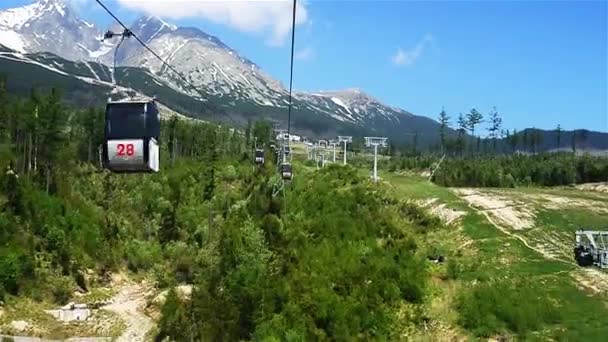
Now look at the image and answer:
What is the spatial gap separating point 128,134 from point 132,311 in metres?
54.2

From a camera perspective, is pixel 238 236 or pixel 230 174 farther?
pixel 230 174

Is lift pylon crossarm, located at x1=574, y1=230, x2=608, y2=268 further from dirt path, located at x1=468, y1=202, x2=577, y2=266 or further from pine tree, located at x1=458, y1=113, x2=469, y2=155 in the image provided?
pine tree, located at x1=458, y1=113, x2=469, y2=155

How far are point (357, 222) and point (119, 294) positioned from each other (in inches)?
1548

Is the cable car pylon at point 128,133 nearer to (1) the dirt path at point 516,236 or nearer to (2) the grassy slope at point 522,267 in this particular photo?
(2) the grassy slope at point 522,267

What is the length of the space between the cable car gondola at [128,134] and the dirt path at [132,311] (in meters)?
45.6

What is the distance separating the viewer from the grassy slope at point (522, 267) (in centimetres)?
3553

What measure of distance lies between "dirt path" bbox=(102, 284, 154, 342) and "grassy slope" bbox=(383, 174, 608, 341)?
30515 millimetres

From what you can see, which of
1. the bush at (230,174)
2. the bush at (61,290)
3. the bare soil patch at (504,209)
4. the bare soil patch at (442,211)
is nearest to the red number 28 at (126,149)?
the bare soil patch at (504,209)

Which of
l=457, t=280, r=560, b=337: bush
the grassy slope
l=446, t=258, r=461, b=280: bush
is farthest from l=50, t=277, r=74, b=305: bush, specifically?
l=457, t=280, r=560, b=337: bush

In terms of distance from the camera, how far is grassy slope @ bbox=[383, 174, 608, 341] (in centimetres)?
3553

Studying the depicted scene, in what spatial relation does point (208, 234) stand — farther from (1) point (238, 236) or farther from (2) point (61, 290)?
(1) point (238, 236)

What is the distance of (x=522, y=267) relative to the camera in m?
41.8

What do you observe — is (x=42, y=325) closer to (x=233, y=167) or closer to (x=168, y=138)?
(x=233, y=167)

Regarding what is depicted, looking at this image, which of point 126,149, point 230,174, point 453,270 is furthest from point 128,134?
point 230,174
